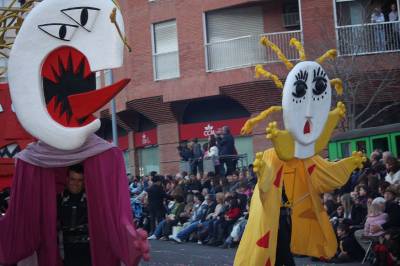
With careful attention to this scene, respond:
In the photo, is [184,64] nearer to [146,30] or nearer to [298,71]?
[146,30]

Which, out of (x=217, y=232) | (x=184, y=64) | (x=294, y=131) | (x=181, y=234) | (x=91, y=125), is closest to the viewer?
(x=91, y=125)

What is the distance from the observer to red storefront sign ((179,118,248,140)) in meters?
30.0

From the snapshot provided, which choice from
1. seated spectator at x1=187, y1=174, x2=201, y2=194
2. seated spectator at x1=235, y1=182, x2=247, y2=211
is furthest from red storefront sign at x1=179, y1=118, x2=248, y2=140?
seated spectator at x1=235, y1=182, x2=247, y2=211

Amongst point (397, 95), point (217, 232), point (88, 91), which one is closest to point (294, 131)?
point (88, 91)

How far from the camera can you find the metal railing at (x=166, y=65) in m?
30.9

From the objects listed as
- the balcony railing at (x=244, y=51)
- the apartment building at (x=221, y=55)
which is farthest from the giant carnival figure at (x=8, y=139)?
the balcony railing at (x=244, y=51)

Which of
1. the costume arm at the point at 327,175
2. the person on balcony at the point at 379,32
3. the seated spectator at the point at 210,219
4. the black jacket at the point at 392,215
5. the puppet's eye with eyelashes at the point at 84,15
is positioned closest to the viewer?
the puppet's eye with eyelashes at the point at 84,15

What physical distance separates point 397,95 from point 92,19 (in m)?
20.8

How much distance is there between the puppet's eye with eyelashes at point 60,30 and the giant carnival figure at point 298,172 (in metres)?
2.85

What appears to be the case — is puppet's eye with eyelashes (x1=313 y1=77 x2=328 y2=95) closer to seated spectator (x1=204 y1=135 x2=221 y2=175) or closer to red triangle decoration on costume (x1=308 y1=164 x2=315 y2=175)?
red triangle decoration on costume (x1=308 y1=164 x2=315 y2=175)

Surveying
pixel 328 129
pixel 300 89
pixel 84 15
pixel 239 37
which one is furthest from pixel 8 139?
pixel 239 37

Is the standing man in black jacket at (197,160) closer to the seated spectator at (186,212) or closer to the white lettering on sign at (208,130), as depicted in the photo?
the seated spectator at (186,212)

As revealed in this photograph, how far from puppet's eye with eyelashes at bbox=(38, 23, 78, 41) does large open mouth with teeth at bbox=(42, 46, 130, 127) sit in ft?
0.35

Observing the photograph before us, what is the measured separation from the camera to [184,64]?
99.7 feet
